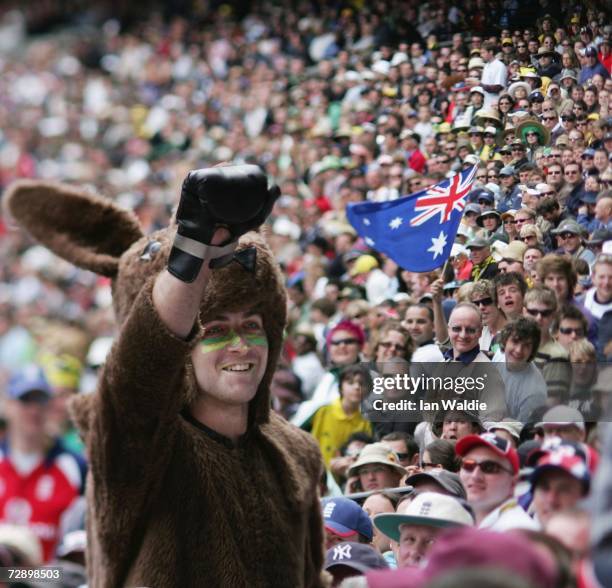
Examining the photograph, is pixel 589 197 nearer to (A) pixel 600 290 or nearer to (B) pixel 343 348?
(A) pixel 600 290

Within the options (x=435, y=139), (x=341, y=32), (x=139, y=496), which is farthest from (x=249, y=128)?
(x=139, y=496)

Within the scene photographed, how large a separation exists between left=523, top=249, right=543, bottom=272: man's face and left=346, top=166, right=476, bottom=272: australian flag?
0.29 m

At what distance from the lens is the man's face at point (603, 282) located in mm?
2836

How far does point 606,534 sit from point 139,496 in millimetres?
1412

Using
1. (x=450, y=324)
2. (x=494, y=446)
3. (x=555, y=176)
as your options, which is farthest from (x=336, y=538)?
(x=555, y=176)

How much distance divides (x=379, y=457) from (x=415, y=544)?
0.75 metres

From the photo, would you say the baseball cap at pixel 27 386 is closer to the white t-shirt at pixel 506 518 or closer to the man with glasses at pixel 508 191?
the man with glasses at pixel 508 191

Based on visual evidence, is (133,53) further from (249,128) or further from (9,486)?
(9,486)

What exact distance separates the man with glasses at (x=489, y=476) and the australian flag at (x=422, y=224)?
0.80 metres

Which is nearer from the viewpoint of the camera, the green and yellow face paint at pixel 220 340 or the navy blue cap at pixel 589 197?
the green and yellow face paint at pixel 220 340

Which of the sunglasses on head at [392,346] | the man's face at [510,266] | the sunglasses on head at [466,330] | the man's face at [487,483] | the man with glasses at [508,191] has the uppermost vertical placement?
the man with glasses at [508,191]

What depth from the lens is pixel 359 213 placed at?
4129mm

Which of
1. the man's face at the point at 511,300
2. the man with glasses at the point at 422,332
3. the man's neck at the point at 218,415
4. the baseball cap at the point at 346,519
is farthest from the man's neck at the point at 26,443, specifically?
the man's face at the point at 511,300

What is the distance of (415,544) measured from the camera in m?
2.73
